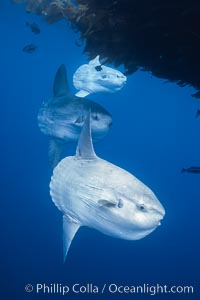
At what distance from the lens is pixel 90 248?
21.2 m

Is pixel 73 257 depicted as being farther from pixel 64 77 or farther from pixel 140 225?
pixel 140 225

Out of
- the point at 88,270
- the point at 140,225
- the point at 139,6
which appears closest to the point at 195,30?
the point at 139,6

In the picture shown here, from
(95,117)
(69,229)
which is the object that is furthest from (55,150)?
(69,229)

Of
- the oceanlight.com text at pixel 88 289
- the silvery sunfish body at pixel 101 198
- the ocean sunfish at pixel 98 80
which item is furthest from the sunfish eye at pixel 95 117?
the oceanlight.com text at pixel 88 289

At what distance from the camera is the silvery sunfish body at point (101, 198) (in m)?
3.19

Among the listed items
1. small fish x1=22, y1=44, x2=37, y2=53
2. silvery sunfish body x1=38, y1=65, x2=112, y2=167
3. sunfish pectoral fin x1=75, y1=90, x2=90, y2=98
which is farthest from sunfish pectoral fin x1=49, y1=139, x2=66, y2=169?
small fish x1=22, y1=44, x2=37, y2=53

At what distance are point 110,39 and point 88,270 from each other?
60.1 feet

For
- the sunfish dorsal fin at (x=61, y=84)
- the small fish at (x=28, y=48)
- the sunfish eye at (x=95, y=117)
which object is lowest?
the sunfish eye at (x=95, y=117)

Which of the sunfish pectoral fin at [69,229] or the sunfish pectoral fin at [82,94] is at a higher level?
the sunfish pectoral fin at [82,94]

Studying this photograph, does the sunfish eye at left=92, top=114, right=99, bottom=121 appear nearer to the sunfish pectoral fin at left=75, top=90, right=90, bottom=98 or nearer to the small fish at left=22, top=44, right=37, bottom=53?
the sunfish pectoral fin at left=75, top=90, right=90, bottom=98

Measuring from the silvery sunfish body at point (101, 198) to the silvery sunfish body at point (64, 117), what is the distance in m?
1.97

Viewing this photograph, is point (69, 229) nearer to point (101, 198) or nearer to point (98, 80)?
point (101, 198)

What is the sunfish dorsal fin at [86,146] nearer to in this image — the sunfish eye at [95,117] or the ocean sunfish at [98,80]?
the sunfish eye at [95,117]

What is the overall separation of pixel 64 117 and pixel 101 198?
2.96 m
